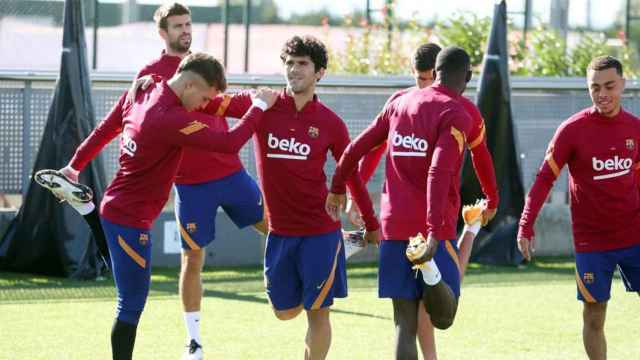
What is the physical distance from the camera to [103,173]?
13.5m

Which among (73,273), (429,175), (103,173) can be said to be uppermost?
(429,175)

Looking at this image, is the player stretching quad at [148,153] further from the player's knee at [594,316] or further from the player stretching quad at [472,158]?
the player's knee at [594,316]

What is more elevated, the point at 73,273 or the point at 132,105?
the point at 132,105

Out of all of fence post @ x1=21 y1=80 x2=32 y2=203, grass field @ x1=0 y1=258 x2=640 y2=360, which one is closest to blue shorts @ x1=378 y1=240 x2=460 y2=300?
grass field @ x1=0 y1=258 x2=640 y2=360

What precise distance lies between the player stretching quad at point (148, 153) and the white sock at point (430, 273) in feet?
4.19

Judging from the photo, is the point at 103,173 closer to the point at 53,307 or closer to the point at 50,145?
the point at 50,145

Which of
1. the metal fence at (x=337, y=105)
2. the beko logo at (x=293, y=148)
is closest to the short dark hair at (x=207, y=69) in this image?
the beko logo at (x=293, y=148)

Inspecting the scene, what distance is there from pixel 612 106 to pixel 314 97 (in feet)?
6.05

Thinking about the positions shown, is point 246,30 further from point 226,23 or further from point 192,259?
point 192,259

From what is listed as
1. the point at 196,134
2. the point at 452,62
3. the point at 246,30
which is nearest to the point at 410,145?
the point at 452,62

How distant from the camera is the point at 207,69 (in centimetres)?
803

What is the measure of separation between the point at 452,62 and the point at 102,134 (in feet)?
7.29

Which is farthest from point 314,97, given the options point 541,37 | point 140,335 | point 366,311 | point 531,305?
point 541,37

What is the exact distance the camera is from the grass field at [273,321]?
384 inches
